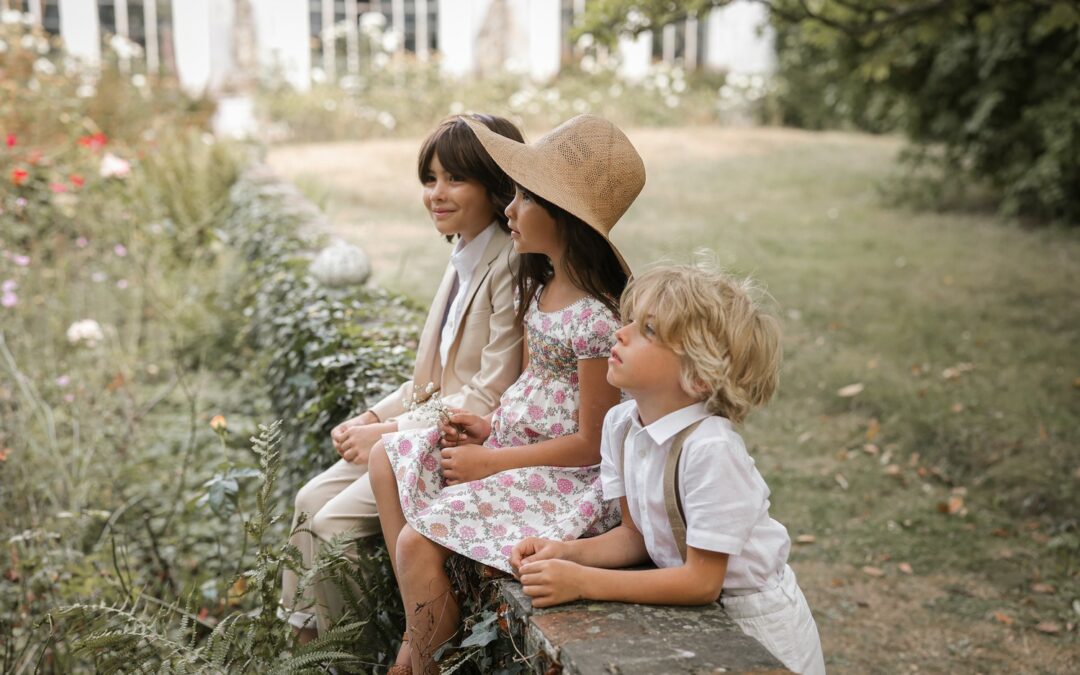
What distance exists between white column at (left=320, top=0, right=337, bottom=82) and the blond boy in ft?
54.0

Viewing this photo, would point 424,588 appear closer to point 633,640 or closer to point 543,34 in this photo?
point 633,640

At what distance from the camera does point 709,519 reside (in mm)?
1896

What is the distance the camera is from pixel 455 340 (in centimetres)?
281

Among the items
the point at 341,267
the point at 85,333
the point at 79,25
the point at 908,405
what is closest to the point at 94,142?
the point at 85,333

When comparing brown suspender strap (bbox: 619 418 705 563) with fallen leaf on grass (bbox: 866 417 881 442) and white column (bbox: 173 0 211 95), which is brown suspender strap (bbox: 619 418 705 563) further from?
white column (bbox: 173 0 211 95)

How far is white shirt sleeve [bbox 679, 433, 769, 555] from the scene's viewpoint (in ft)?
6.20

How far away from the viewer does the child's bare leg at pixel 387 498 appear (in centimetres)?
244

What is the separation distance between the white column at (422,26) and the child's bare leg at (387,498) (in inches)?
726

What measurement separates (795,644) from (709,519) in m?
0.39

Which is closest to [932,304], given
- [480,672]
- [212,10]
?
[480,672]

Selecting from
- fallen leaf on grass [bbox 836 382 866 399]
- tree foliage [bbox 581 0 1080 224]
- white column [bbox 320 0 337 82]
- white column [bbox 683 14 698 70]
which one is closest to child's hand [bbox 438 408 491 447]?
fallen leaf on grass [bbox 836 382 866 399]

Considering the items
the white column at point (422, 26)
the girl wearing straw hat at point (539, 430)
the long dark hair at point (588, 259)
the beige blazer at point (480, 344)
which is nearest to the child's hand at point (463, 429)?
the girl wearing straw hat at point (539, 430)

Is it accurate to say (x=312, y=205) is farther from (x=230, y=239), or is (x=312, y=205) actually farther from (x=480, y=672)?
(x=480, y=672)

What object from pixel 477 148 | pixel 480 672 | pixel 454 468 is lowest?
pixel 480 672
